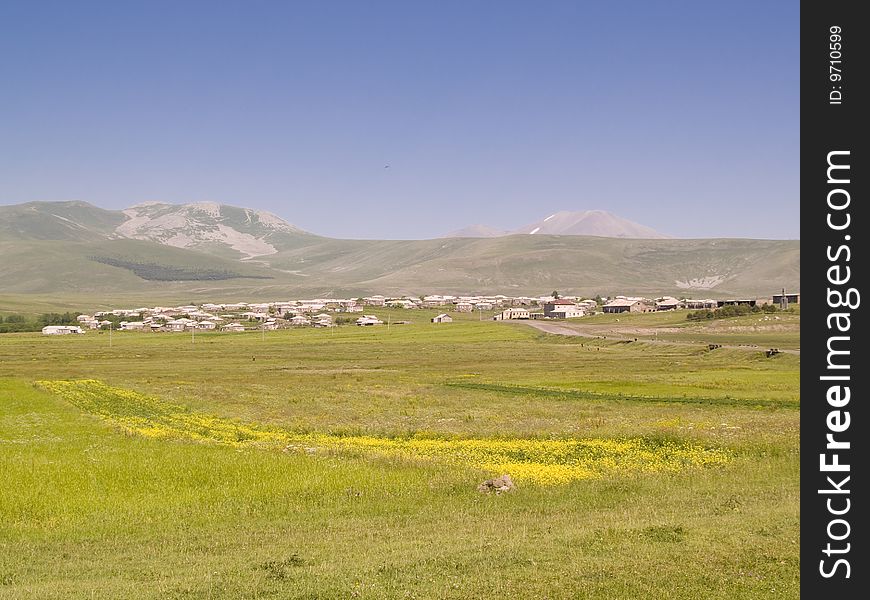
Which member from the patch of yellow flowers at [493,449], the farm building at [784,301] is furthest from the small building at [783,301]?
the patch of yellow flowers at [493,449]

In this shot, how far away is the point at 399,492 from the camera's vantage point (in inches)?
1053

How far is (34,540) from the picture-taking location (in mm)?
21594

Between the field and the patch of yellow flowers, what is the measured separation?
0.20m

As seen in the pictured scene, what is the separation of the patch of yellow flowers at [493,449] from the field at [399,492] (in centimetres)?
20

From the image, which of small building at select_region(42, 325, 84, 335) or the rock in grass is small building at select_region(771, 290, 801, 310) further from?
small building at select_region(42, 325, 84, 335)

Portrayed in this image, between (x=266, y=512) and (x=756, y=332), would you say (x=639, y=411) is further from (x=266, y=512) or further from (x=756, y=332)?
(x=756, y=332)

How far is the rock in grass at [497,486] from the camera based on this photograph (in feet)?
86.4
